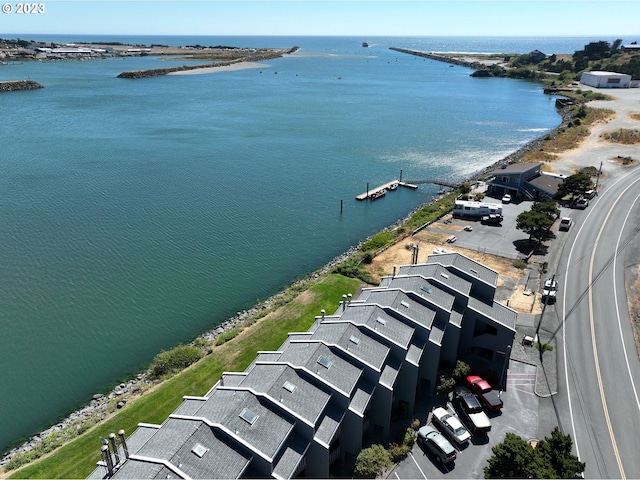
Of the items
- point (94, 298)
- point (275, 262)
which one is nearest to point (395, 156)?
point (275, 262)

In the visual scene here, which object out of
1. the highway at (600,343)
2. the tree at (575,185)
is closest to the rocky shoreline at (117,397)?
the highway at (600,343)

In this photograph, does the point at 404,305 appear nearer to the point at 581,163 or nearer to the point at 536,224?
the point at 536,224

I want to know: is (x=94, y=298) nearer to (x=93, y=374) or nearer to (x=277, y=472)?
(x=93, y=374)

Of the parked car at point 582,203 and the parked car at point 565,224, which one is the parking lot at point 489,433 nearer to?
the parked car at point 565,224

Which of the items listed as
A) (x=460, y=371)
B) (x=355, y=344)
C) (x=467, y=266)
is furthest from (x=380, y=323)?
(x=467, y=266)

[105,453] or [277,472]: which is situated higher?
[105,453]

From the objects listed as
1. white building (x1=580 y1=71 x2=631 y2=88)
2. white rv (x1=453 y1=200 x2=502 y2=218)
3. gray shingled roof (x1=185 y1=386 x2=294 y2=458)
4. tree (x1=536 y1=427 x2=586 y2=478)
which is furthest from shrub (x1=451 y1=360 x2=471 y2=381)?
white building (x1=580 y1=71 x2=631 y2=88)

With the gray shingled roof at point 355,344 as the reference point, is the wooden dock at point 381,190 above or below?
below
